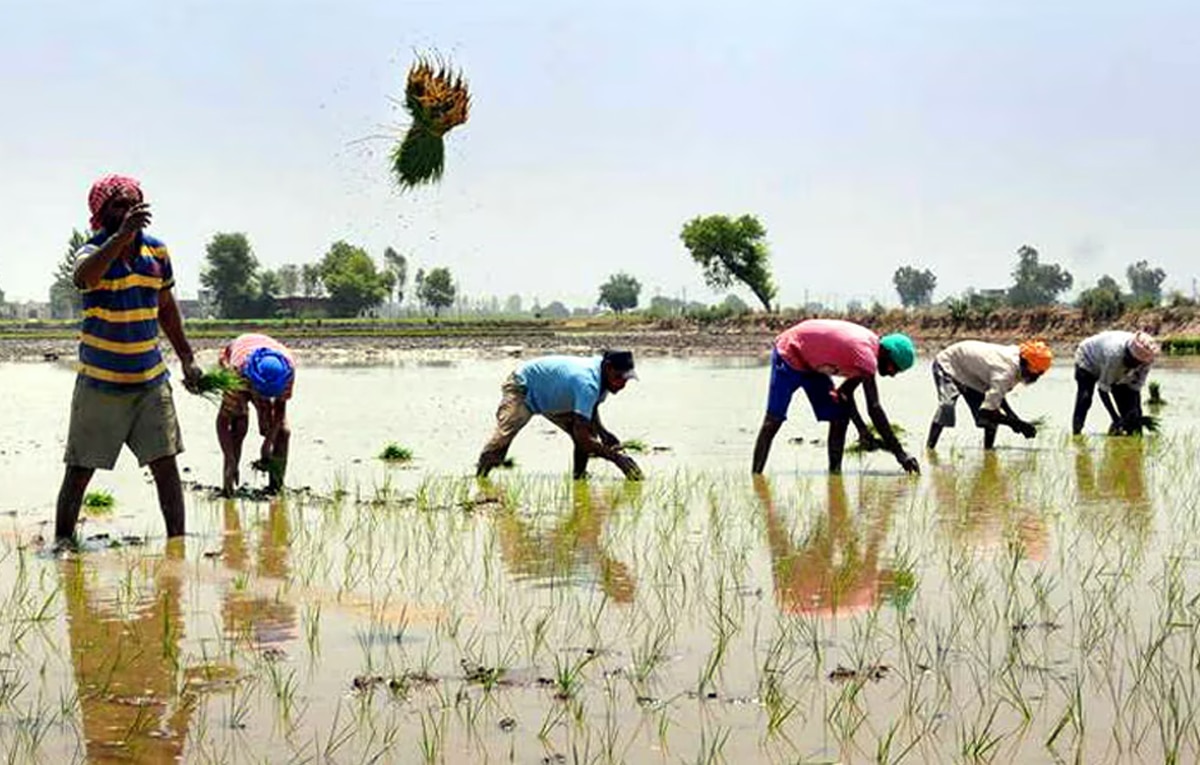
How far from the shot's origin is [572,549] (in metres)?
6.52

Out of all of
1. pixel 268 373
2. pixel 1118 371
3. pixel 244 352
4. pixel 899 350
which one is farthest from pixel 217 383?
pixel 1118 371

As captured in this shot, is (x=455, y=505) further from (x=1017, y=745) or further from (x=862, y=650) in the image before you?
(x=1017, y=745)

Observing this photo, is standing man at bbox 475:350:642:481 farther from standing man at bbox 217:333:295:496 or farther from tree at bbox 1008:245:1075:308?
tree at bbox 1008:245:1075:308

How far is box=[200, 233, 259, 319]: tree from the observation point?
306ft

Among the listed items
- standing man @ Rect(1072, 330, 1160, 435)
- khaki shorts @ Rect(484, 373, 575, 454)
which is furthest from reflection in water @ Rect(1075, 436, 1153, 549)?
khaki shorts @ Rect(484, 373, 575, 454)

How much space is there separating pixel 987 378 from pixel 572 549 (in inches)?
258

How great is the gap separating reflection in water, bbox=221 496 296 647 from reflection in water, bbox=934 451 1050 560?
3.30 meters

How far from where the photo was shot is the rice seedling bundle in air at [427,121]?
8.61 m

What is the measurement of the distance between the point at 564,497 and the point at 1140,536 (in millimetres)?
3390

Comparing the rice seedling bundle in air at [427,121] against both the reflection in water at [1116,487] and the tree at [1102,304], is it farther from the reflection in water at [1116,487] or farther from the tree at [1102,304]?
the tree at [1102,304]

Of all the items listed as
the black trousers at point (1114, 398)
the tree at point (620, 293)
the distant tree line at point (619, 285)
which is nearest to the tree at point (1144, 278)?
the distant tree line at point (619, 285)

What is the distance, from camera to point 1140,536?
6824 mm

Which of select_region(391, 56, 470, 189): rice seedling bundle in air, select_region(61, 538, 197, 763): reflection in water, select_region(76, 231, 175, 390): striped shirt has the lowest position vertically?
select_region(61, 538, 197, 763): reflection in water

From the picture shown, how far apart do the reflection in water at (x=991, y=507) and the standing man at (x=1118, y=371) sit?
2.25 m
